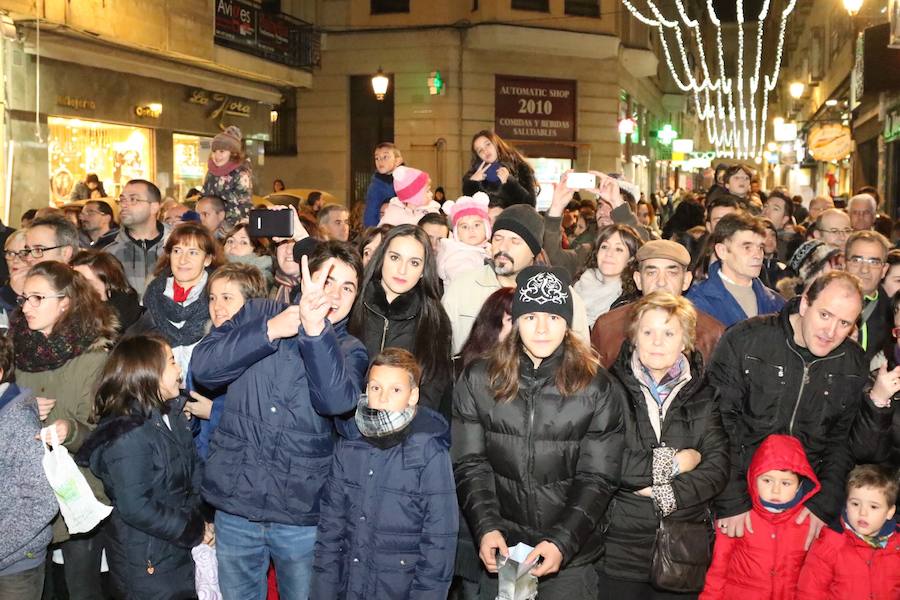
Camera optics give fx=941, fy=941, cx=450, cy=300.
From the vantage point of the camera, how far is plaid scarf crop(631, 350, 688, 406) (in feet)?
16.1

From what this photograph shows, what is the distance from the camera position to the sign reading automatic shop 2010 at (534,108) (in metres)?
27.8

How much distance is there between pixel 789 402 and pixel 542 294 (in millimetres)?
1635

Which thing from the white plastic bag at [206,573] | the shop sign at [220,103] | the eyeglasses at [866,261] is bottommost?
the white plastic bag at [206,573]

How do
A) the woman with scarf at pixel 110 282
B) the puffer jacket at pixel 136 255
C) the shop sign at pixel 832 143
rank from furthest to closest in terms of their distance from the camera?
the shop sign at pixel 832 143 → the puffer jacket at pixel 136 255 → the woman with scarf at pixel 110 282

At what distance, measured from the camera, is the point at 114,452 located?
4855mm

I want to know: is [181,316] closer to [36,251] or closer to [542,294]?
[36,251]

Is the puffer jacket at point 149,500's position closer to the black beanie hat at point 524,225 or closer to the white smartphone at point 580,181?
the black beanie hat at point 524,225

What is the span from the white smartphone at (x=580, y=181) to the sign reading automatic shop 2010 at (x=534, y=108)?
1987 cm

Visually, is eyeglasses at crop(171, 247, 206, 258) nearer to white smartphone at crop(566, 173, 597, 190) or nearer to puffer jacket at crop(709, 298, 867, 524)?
white smartphone at crop(566, 173, 597, 190)

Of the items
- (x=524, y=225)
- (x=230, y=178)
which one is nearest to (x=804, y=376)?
(x=524, y=225)

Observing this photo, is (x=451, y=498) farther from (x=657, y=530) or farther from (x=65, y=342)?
(x=65, y=342)

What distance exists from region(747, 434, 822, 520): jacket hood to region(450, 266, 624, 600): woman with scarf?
3.28ft

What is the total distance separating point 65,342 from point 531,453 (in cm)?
283

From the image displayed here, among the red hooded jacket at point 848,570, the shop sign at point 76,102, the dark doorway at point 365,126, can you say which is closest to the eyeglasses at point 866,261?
the red hooded jacket at point 848,570
